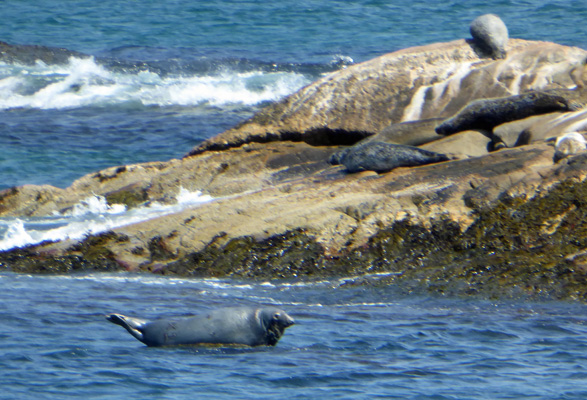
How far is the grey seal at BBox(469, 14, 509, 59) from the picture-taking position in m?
13.2

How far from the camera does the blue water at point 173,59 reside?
16.8m

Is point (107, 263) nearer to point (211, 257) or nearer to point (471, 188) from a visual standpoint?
point (211, 257)

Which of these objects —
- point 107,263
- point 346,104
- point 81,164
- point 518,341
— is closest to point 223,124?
point 81,164

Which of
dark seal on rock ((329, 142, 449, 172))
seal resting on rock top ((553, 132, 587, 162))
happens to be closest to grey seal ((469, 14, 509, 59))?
dark seal on rock ((329, 142, 449, 172))

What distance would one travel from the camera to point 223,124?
1838 centimetres

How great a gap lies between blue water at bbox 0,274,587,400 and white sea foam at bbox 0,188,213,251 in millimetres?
1615

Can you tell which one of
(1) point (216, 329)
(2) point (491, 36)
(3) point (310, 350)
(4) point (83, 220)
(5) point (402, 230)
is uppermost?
(2) point (491, 36)

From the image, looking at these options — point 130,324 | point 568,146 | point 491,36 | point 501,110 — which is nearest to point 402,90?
point 491,36

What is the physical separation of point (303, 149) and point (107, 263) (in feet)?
13.2

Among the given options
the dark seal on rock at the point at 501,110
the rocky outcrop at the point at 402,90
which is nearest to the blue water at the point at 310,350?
the dark seal on rock at the point at 501,110

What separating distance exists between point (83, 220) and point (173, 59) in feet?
47.5

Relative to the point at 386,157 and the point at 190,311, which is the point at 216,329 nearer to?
the point at 190,311

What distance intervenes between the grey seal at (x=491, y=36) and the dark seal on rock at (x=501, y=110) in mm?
1683

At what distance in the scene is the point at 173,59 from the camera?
25.5 m
